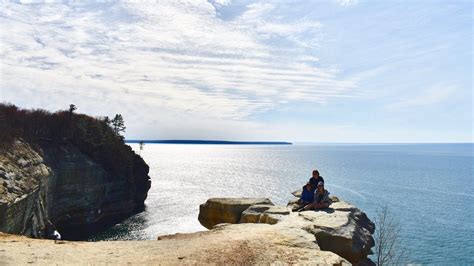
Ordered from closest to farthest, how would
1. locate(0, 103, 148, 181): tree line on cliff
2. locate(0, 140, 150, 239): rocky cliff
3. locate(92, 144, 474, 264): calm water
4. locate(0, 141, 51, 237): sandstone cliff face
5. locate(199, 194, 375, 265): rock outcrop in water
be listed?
locate(199, 194, 375, 265): rock outcrop in water
locate(0, 141, 51, 237): sandstone cliff face
locate(0, 140, 150, 239): rocky cliff
locate(92, 144, 474, 264): calm water
locate(0, 103, 148, 181): tree line on cliff

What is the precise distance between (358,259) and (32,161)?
43.0 m

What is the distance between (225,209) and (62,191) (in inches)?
2123

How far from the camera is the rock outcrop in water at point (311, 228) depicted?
50.5 ft

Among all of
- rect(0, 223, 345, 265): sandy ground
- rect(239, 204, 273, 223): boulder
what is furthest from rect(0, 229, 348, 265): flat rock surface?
rect(239, 204, 273, 223): boulder

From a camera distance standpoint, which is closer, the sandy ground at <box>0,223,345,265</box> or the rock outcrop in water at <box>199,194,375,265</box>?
the sandy ground at <box>0,223,345,265</box>

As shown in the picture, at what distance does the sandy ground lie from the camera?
12680mm

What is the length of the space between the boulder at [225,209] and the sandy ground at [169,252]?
6.26m

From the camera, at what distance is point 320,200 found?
21.5 m

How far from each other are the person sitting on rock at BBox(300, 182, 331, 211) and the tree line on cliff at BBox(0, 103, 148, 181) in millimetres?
58180

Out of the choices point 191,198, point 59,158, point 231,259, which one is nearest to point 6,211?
point 231,259

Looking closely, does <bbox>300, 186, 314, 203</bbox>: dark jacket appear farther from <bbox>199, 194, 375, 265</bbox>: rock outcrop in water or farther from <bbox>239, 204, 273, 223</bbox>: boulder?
<bbox>239, 204, 273, 223</bbox>: boulder

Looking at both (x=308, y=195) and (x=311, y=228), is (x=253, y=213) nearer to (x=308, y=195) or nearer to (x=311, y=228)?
(x=308, y=195)

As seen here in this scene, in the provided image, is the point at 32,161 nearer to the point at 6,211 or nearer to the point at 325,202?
the point at 6,211

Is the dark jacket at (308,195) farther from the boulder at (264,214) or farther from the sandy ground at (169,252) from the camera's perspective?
the sandy ground at (169,252)
